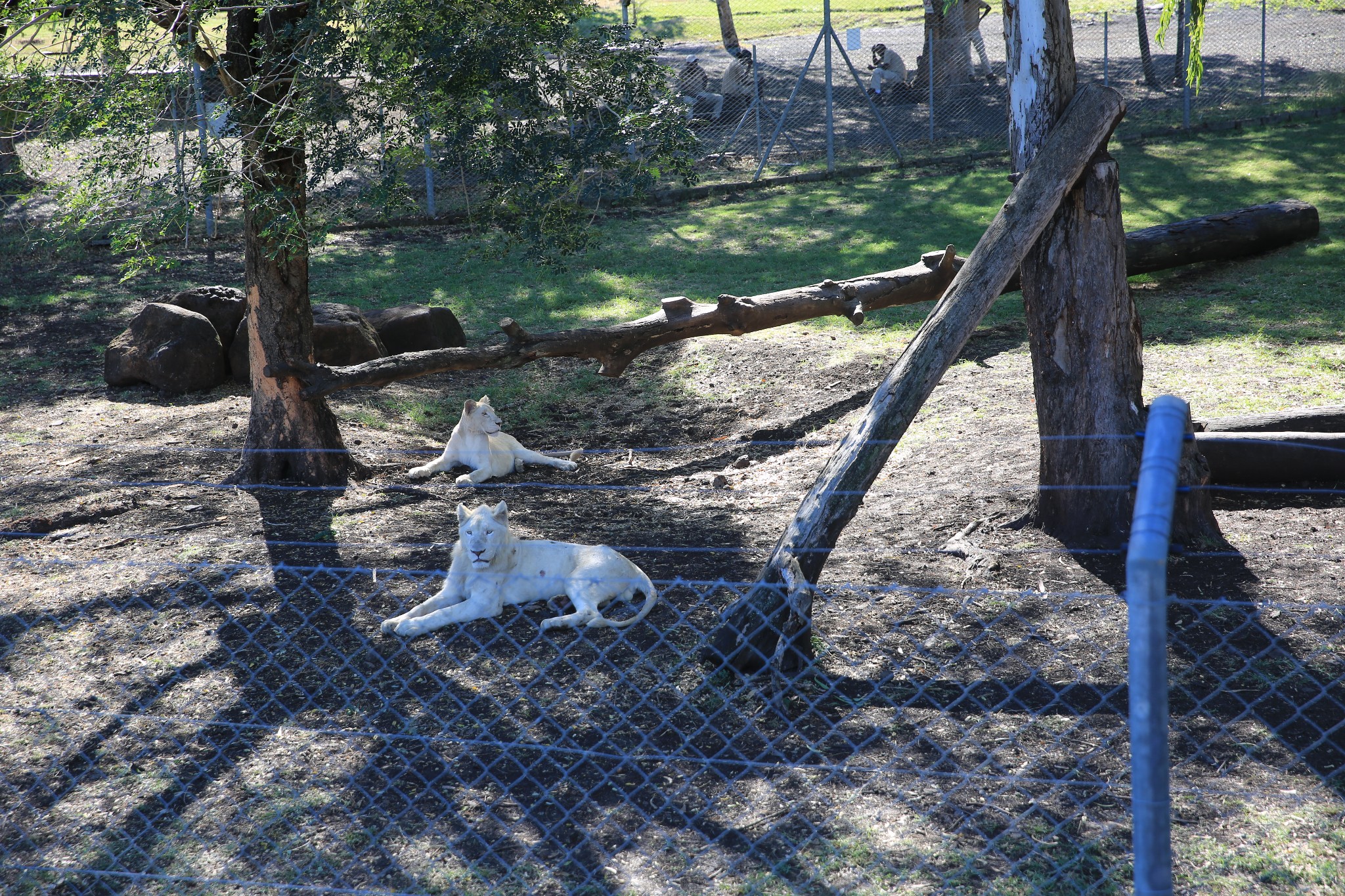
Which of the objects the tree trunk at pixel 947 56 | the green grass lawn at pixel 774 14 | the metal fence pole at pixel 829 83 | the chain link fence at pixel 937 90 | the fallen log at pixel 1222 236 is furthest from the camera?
the green grass lawn at pixel 774 14

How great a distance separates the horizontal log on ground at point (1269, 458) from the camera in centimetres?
598

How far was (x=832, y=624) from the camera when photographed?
193 inches

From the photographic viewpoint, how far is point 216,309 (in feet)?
31.2

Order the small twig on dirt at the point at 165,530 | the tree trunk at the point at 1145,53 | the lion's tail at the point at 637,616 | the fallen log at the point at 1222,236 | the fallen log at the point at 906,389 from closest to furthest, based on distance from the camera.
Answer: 1. the fallen log at the point at 906,389
2. the lion's tail at the point at 637,616
3. the small twig on dirt at the point at 165,530
4. the fallen log at the point at 1222,236
5. the tree trunk at the point at 1145,53

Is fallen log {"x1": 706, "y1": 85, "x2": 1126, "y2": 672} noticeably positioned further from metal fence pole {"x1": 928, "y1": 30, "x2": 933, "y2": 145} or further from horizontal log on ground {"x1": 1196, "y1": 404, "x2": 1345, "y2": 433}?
metal fence pole {"x1": 928, "y1": 30, "x2": 933, "y2": 145}

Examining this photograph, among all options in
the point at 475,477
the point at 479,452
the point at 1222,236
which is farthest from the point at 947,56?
the point at 475,477

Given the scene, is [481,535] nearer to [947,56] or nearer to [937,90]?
[937,90]

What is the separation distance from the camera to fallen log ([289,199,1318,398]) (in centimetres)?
722

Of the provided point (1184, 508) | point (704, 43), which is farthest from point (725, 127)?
point (1184, 508)

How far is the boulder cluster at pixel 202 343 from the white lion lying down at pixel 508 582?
14.1 ft

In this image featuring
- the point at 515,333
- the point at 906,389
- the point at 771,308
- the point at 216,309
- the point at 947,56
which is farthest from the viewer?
the point at 947,56

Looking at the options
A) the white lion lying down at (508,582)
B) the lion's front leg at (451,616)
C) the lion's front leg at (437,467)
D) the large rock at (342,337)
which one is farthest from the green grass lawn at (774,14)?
the lion's front leg at (451,616)

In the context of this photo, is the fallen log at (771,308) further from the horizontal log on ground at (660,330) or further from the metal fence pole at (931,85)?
the metal fence pole at (931,85)

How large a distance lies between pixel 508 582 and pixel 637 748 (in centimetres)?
146
